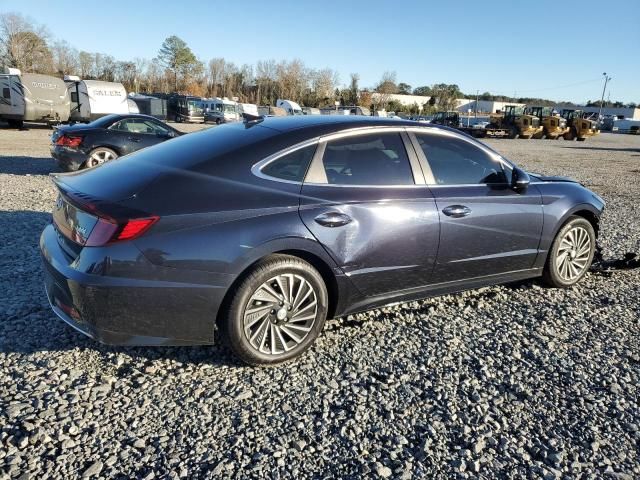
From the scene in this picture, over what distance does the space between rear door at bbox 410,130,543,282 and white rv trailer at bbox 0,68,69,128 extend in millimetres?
27866

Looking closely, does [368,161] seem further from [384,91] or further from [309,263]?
[384,91]

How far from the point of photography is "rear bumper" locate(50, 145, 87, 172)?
9.94 metres

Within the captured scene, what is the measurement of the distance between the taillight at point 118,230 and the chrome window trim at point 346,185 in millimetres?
1090

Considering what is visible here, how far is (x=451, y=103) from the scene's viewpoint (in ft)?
331

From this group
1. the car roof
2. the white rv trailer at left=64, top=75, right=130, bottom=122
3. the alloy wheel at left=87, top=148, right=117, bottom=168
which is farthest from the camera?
the white rv trailer at left=64, top=75, right=130, bottom=122

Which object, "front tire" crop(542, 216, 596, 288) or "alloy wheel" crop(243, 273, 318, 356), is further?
"front tire" crop(542, 216, 596, 288)

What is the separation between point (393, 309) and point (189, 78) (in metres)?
94.7

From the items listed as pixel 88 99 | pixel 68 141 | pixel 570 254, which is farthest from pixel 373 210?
pixel 88 99

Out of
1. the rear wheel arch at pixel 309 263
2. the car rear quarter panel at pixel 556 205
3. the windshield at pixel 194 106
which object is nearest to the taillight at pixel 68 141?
the rear wheel arch at pixel 309 263

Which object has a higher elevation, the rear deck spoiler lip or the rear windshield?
the rear windshield

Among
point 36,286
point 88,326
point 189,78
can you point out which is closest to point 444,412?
point 88,326

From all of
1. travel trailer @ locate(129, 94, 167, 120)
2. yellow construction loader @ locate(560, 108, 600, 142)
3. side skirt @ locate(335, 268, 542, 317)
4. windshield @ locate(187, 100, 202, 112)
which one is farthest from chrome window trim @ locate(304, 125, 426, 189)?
windshield @ locate(187, 100, 202, 112)

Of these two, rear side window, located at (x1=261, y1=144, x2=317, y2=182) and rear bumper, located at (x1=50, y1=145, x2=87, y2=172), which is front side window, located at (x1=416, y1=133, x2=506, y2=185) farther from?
Answer: rear bumper, located at (x1=50, y1=145, x2=87, y2=172)

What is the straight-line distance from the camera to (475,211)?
3.98 metres
